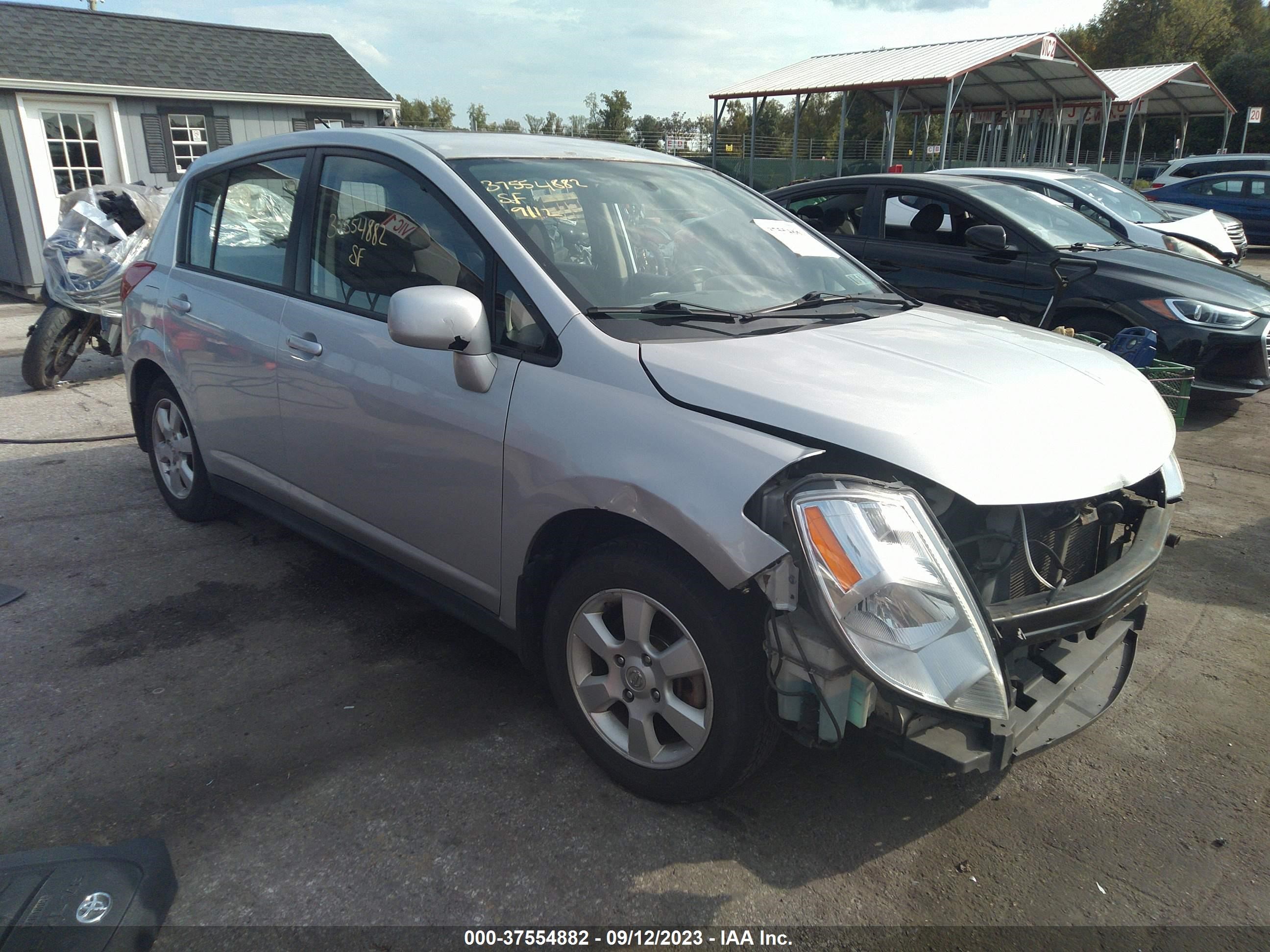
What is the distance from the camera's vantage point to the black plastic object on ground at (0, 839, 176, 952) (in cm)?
205

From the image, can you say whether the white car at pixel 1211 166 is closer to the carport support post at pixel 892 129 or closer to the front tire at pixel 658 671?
the carport support post at pixel 892 129

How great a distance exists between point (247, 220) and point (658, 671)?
9.49ft

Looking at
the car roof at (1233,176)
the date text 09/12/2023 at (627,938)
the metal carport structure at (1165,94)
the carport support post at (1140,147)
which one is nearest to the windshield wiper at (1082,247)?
the date text 09/12/2023 at (627,938)

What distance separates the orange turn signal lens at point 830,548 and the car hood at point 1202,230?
9.22 metres

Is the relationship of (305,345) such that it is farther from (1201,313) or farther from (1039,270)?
(1201,313)

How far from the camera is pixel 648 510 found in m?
2.37

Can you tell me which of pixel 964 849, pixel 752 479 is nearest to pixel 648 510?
pixel 752 479

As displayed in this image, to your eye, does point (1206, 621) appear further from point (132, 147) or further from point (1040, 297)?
point (132, 147)

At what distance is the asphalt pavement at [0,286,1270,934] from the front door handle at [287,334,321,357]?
112cm

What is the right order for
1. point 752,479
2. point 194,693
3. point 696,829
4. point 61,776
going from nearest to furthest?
point 752,479, point 696,829, point 61,776, point 194,693

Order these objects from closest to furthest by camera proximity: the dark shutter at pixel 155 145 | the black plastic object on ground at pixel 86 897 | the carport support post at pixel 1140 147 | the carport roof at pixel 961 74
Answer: the black plastic object on ground at pixel 86 897 → the dark shutter at pixel 155 145 → the carport roof at pixel 961 74 → the carport support post at pixel 1140 147

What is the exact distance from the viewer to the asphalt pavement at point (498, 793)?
7.64 feet

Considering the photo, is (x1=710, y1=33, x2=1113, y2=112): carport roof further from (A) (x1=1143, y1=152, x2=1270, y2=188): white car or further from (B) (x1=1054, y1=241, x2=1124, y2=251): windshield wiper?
(B) (x1=1054, y1=241, x2=1124, y2=251): windshield wiper

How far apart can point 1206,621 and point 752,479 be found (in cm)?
276
